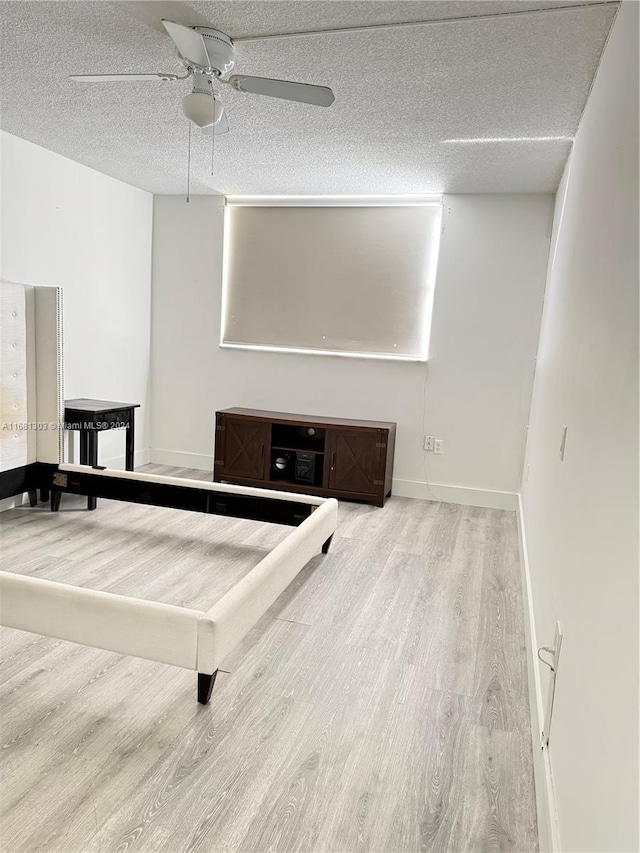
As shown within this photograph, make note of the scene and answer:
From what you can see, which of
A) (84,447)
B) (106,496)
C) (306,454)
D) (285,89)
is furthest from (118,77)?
(306,454)

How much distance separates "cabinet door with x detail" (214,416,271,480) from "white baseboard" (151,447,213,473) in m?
0.55

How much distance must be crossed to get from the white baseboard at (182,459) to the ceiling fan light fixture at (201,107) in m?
3.63

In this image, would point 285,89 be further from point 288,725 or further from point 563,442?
point 288,725

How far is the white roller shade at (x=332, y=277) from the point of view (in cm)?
496

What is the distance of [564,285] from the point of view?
2936mm

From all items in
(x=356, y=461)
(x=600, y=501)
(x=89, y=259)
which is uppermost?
(x=89, y=259)

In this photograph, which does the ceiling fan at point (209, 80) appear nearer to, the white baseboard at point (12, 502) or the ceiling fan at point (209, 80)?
the ceiling fan at point (209, 80)

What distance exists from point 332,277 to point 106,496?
2616 millimetres

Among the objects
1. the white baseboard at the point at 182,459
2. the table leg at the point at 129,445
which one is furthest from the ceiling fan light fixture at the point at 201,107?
the white baseboard at the point at 182,459

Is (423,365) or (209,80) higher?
(209,80)

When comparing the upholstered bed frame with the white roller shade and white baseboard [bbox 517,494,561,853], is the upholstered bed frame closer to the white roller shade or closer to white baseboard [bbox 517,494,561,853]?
white baseboard [bbox 517,494,561,853]

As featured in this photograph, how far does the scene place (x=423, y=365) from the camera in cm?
499

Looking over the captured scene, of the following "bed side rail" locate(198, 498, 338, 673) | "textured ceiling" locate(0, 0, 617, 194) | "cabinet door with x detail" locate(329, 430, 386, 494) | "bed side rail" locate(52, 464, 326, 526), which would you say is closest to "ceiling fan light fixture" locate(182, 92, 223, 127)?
"textured ceiling" locate(0, 0, 617, 194)

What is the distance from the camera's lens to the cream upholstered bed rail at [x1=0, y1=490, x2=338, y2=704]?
2037mm
